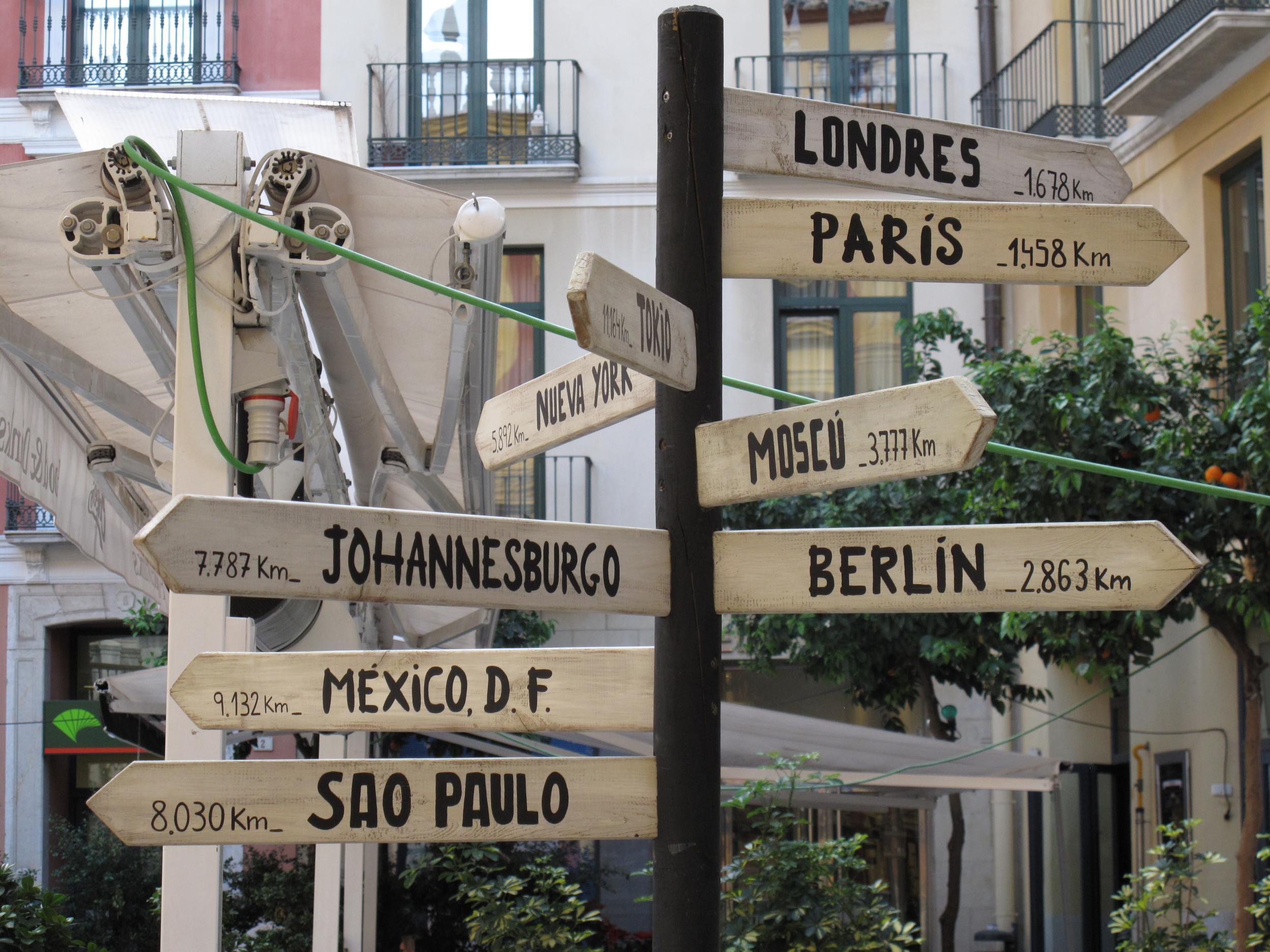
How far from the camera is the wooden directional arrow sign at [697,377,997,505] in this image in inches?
97.3

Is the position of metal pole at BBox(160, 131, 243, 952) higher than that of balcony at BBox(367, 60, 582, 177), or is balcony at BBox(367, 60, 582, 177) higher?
balcony at BBox(367, 60, 582, 177)

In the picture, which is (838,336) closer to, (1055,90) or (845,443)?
(1055,90)

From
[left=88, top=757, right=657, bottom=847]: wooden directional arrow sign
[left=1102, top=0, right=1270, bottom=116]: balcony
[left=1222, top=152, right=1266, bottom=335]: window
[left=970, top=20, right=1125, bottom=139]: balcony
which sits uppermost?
[left=970, top=20, right=1125, bottom=139]: balcony

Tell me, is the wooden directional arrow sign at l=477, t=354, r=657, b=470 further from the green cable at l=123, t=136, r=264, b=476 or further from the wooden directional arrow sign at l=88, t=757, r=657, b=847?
the green cable at l=123, t=136, r=264, b=476

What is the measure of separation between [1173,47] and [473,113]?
24.6 feet

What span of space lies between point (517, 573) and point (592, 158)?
13436 millimetres

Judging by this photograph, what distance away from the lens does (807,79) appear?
15531 millimetres

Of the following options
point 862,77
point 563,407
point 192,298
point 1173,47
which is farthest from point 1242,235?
point 563,407

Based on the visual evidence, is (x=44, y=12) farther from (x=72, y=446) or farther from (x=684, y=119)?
(x=684, y=119)

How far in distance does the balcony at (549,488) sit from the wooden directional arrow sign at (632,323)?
12348mm

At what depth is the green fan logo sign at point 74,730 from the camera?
1520cm

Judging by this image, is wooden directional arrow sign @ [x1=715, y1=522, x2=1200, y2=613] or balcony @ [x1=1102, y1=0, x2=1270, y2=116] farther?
balcony @ [x1=1102, y1=0, x2=1270, y2=116]

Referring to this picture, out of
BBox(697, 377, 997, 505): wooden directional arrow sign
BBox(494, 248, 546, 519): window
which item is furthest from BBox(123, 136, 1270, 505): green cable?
BBox(494, 248, 546, 519): window

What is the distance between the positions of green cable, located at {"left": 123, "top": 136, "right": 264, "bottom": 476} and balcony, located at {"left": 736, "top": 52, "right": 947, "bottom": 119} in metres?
12.0
